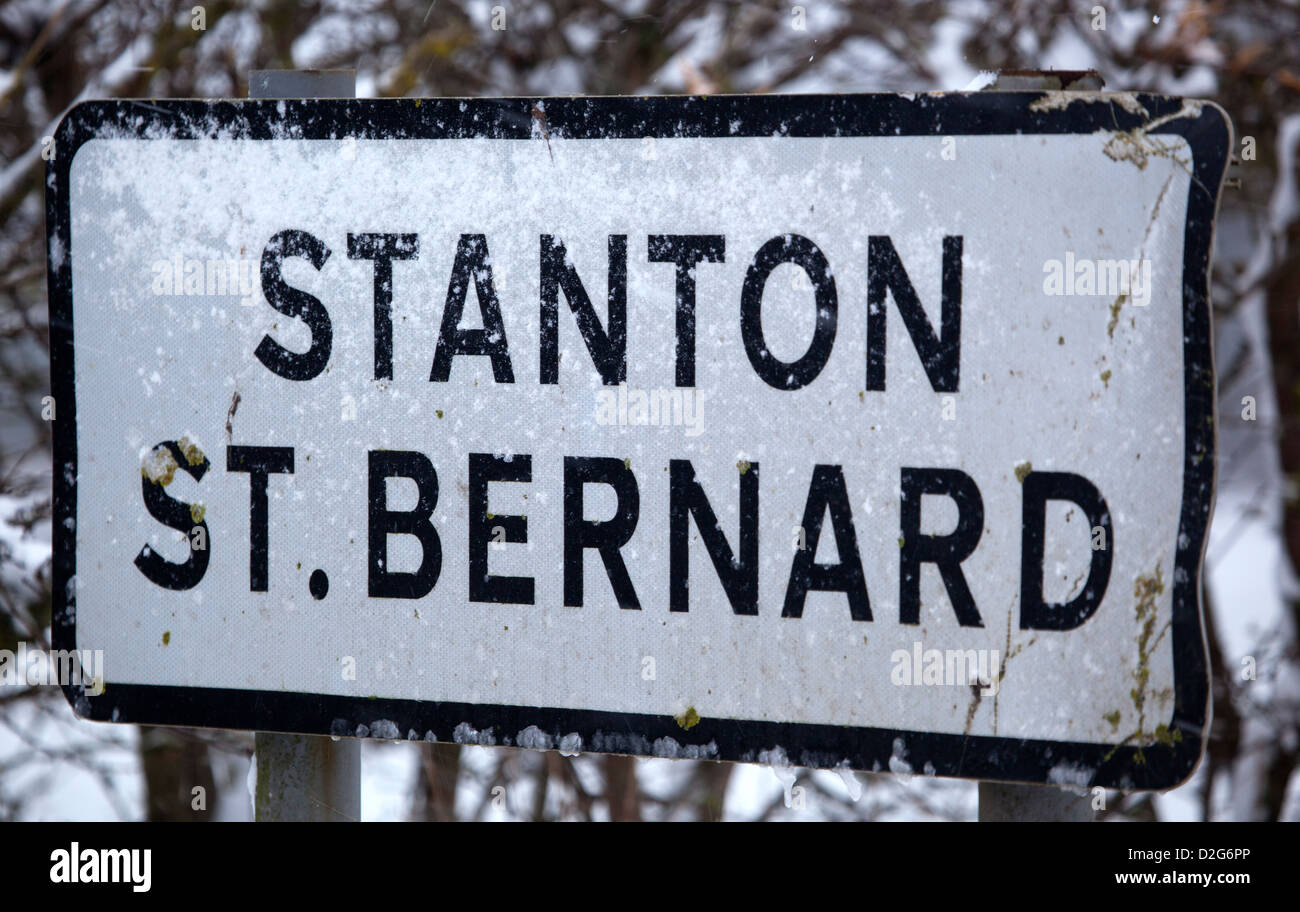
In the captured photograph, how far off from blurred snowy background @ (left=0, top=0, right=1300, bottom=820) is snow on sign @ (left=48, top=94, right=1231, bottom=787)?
4.83 ft

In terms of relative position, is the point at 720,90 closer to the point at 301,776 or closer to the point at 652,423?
the point at 652,423

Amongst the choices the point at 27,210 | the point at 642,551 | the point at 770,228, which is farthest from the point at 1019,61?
the point at 27,210

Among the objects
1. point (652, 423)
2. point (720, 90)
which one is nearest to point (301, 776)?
point (652, 423)

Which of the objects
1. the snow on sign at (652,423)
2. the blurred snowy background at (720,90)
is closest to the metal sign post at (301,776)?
the snow on sign at (652,423)

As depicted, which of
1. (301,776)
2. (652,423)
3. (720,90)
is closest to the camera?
(652,423)

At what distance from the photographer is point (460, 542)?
1185 mm

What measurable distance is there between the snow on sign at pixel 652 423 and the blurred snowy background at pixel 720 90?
147 cm

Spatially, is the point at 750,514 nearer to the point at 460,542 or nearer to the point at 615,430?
the point at 615,430

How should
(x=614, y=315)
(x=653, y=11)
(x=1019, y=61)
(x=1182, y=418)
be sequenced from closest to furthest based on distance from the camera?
1. (x=1182, y=418)
2. (x=614, y=315)
3. (x=1019, y=61)
4. (x=653, y=11)

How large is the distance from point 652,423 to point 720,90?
233 cm

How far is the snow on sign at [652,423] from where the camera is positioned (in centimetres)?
105

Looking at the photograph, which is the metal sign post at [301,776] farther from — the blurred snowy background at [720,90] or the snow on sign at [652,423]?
the blurred snowy background at [720,90]

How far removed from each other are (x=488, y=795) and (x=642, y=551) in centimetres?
211

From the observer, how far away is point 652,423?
113 centimetres
